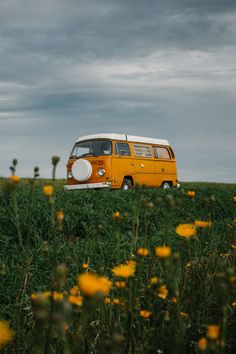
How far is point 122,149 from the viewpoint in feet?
42.2

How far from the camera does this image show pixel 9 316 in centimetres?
334

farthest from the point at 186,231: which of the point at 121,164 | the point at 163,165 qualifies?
the point at 163,165

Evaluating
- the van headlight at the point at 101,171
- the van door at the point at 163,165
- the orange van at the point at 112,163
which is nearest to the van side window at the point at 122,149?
the orange van at the point at 112,163

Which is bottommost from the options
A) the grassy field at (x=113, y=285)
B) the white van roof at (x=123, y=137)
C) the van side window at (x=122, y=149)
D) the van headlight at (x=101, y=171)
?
the grassy field at (x=113, y=285)

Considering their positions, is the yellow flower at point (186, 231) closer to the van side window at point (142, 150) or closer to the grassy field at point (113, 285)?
the grassy field at point (113, 285)

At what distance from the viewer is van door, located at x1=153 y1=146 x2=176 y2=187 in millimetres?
14924

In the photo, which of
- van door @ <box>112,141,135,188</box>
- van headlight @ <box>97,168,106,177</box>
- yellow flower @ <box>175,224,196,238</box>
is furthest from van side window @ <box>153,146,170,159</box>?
yellow flower @ <box>175,224,196,238</box>

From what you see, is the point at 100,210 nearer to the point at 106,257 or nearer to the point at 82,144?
the point at 106,257

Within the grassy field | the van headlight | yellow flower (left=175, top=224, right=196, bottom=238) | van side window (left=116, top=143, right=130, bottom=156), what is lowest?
the grassy field

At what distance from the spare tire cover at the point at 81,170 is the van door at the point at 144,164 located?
206 centimetres

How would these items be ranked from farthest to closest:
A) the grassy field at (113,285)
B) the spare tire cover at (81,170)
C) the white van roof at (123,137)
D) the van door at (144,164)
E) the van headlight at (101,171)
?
the van door at (144,164)
the white van roof at (123,137)
the van headlight at (101,171)
the spare tire cover at (81,170)
the grassy field at (113,285)

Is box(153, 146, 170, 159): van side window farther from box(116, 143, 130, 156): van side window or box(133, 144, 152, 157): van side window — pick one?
box(116, 143, 130, 156): van side window

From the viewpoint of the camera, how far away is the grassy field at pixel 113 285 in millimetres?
1439

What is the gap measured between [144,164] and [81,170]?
111 inches
